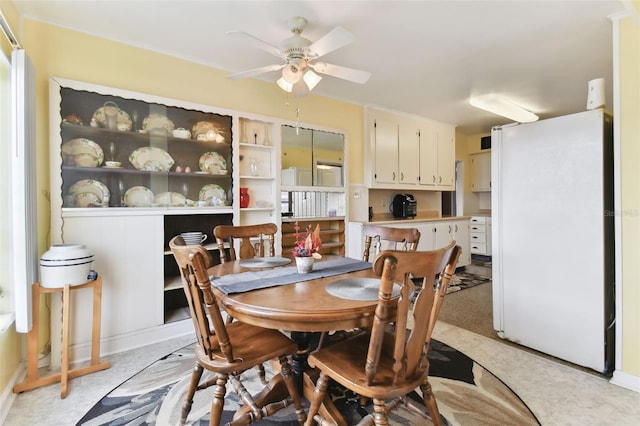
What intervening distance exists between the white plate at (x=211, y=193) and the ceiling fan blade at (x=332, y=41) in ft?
5.05

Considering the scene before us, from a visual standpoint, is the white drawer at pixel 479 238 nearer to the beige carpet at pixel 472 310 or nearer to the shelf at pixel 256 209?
the beige carpet at pixel 472 310

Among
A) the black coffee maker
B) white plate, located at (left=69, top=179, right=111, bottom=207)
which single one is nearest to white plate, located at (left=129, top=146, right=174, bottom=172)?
white plate, located at (left=69, top=179, right=111, bottom=207)

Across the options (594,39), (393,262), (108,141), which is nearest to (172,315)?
(108,141)

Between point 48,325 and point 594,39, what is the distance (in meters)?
4.82

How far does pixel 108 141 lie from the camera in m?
2.43

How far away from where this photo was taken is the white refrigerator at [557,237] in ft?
6.85

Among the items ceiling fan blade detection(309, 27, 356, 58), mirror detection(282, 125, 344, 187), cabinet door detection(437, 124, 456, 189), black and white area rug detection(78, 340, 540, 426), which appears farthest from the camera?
cabinet door detection(437, 124, 456, 189)

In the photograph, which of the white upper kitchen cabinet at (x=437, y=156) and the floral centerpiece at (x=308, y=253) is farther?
the white upper kitchen cabinet at (x=437, y=156)

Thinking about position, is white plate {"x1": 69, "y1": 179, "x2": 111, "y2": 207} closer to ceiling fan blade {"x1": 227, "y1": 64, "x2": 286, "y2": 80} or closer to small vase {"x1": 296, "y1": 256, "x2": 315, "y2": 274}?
ceiling fan blade {"x1": 227, "y1": 64, "x2": 286, "y2": 80}

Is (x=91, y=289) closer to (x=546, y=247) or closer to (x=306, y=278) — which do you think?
(x=306, y=278)

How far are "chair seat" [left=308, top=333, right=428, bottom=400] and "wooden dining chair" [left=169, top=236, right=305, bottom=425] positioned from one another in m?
0.22

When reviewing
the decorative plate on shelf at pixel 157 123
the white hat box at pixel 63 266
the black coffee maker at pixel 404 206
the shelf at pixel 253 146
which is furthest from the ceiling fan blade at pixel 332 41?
the black coffee maker at pixel 404 206

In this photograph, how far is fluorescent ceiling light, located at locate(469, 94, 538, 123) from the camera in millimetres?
3920

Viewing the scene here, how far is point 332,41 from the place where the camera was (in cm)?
184
